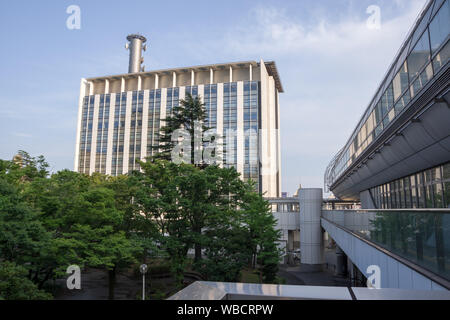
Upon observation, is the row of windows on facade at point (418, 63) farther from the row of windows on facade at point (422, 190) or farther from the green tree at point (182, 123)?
the green tree at point (182, 123)

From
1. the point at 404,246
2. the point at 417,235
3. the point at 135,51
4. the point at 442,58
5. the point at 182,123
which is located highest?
the point at 135,51

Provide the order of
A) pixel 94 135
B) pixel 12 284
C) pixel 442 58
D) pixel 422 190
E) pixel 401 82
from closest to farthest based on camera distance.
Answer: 1. pixel 442 58
2. pixel 12 284
3. pixel 401 82
4. pixel 422 190
5. pixel 94 135

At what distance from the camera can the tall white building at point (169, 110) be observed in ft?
Answer: 249

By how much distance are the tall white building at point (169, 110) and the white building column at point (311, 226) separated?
39063 mm

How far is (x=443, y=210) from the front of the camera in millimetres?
4871

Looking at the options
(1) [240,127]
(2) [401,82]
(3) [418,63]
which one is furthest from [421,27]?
(1) [240,127]

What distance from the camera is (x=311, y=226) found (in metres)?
34.0

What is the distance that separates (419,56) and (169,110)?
7257 cm

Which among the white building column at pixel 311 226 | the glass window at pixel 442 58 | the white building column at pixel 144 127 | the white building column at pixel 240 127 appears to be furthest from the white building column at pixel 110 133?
the glass window at pixel 442 58

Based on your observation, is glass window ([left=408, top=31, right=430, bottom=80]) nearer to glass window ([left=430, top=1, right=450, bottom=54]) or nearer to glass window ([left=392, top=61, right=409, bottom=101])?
glass window ([left=430, top=1, right=450, bottom=54])

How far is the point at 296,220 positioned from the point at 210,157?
1325 centimetres

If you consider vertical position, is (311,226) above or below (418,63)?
below

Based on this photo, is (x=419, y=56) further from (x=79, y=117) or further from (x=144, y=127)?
(x=79, y=117)

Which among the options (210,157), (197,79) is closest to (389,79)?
(210,157)
